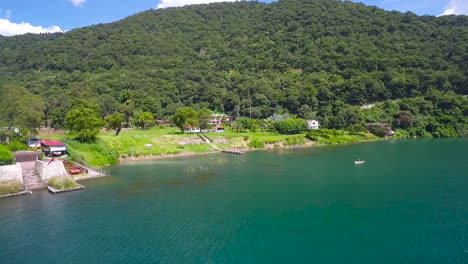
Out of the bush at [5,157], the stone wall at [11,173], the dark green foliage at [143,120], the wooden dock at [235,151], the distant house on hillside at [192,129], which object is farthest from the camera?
the dark green foliage at [143,120]

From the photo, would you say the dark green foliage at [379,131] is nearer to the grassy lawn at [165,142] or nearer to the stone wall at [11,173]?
the grassy lawn at [165,142]

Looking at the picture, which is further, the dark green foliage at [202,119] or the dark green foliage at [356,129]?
the dark green foliage at [356,129]

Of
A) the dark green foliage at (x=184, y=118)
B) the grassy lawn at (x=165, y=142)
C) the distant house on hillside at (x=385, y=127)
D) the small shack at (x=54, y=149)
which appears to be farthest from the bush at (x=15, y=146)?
the distant house on hillside at (x=385, y=127)

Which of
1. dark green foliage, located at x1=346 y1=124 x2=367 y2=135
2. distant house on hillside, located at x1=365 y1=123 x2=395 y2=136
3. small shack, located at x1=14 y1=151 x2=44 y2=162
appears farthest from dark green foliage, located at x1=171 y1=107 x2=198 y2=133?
distant house on hillside, located at x1=365 y1=123 x2=395 y2=136

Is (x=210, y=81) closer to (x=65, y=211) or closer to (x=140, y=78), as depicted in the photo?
(x=140, y=78)

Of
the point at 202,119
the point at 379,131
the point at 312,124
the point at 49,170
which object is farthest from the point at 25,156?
the point at 379,131

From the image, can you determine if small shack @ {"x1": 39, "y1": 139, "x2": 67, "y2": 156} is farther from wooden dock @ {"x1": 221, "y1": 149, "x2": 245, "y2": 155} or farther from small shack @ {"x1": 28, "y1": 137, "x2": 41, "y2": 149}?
wooden dock @ {"x1": 221, "y1": 149, "x2": 245, "y2": 155}
